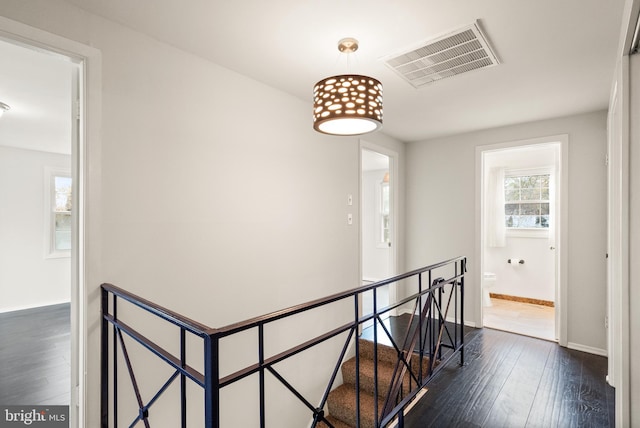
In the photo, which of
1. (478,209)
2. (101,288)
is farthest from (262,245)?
(478,209)

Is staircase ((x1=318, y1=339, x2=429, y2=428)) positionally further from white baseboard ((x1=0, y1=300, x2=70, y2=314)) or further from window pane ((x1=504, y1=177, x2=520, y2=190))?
white baseboard ((x1=0, y1=300, x2=70, y2=314))

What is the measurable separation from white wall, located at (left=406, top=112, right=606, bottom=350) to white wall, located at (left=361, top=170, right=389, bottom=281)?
2.07 metres

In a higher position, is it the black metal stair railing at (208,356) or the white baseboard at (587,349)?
the black metal stair railing at (208,356)

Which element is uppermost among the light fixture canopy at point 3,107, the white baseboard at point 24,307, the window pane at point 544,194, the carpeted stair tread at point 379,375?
the light fixture canopy at point 3,107

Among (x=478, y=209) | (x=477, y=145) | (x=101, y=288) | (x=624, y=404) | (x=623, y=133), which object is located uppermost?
(x=477, y=145)

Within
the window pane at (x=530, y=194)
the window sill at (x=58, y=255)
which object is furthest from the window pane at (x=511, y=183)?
the window sill at (x=58, y=255)

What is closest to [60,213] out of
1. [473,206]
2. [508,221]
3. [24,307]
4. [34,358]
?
[24,307]

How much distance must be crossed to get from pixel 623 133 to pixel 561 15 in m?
0.70

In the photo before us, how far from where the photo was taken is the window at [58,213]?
5.21 metres

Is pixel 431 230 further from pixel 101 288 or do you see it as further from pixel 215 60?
pixel 101 288

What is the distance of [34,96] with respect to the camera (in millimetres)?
2797

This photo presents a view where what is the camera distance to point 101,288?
1.65m

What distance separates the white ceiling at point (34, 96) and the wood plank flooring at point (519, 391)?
3.22 metres

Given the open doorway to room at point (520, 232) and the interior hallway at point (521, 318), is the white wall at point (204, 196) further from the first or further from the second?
the open doorway to room at point (520, 232)
